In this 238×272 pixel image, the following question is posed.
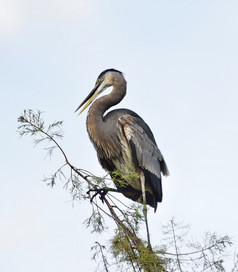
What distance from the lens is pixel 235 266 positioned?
3.76m

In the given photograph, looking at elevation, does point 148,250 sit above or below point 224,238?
below

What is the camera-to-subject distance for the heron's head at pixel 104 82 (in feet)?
20.2

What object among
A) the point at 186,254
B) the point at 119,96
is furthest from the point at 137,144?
the point at 186,254

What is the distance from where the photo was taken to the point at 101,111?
5.80 m

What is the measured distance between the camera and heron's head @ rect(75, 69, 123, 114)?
6145mm

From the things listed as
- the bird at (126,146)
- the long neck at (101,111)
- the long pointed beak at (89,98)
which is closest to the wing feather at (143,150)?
the bird at (126,146)

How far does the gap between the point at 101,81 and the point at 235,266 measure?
3.28 meters

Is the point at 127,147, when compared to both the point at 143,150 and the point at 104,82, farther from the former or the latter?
the point at 104,82

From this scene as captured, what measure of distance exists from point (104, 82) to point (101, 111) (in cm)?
58

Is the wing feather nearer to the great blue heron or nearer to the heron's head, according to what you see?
the great blue heron

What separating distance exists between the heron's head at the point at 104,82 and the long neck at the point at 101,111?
7cm

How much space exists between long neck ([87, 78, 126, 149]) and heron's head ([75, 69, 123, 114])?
7 cm

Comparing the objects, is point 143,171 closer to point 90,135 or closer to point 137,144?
point 137,144

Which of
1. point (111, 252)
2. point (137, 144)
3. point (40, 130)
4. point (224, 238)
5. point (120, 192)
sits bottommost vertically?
point (111, 252)
